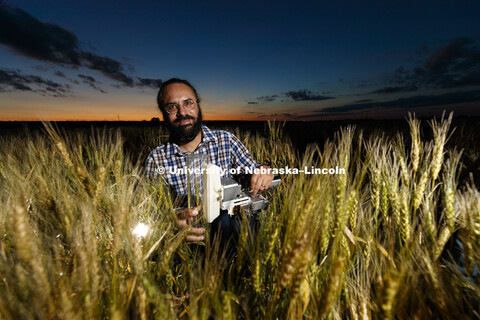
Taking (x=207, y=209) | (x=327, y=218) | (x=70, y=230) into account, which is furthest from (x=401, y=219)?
(x=70, y=230)

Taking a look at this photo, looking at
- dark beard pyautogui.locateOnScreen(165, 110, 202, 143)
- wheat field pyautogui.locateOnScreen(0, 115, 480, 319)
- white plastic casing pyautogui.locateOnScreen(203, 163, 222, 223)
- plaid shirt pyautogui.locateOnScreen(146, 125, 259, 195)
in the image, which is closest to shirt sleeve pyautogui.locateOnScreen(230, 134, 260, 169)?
plaid shirt pyautogui.locateOnScreen(146, 125, 259, 195)

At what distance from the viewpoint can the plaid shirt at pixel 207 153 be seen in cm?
231

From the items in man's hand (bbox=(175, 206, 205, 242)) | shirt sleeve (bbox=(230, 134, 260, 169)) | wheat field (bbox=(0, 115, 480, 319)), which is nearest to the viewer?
wheat field (bbox=(0, 115, 480, 319))

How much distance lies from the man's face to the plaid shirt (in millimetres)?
169

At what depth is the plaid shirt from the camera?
2314 mm

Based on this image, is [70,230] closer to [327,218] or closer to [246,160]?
[327,218]

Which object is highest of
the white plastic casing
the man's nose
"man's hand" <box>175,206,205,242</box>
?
the man's nose

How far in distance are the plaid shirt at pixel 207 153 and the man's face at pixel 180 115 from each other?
0.17 metres

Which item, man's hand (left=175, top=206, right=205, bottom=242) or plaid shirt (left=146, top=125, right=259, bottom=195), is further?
plaid shirt (left=146, top=125, right=259, bottom=195)

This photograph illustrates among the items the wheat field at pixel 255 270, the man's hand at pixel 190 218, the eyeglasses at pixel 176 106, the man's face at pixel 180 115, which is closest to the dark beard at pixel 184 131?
the man's face at pixel 180 115

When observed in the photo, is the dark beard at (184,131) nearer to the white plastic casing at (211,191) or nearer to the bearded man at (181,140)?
the bearded man at (181,140)

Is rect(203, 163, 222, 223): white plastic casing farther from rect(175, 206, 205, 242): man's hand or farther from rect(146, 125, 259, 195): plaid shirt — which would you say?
rect(146, 125, 259, 195): plaid shirt

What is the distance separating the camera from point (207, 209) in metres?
1.11

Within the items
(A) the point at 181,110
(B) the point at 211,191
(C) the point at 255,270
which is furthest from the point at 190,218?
(A) the point at 181,110
